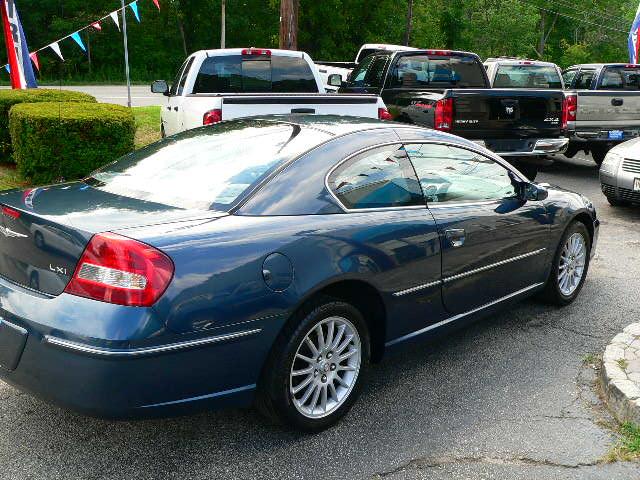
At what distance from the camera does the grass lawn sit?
8955mm

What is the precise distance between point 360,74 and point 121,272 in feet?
34.7

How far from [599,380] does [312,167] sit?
220cm

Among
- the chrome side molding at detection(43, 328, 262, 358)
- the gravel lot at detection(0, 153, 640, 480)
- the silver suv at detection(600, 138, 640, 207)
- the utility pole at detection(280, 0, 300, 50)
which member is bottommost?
the gravel lot at detection(0, 153, 640, 480)

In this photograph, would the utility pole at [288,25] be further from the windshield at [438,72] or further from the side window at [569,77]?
the windshield at [438,72]

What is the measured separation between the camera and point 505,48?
54.6m

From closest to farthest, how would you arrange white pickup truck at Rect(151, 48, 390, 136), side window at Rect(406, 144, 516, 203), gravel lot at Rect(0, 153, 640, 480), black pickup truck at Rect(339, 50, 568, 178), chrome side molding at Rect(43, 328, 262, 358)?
chrome side molding at Rect(43, 328, 262, 358)
gravel lot at Rect(0, 153, 640, 480)
side window at Rect(406, 144, 516, 203)
white pickup truck at Rect(151, 48, 390, 136)
black pickup truck at Rect(339, 50, 568, 178)

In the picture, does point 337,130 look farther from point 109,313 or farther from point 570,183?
point 570,183

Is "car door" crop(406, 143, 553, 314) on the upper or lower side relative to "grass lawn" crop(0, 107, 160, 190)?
upper

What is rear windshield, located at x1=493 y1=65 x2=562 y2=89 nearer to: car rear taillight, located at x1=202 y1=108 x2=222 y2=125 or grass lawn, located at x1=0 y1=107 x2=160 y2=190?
grass lawn, located at x1=0 y1=107 x2=160 y2=190

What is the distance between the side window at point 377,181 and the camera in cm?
367

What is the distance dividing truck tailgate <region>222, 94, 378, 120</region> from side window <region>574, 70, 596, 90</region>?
8004 mm

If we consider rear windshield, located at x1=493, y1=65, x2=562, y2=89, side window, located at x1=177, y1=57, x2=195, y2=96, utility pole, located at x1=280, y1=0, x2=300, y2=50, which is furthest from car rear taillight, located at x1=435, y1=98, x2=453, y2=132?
utility pole, located at x1=280, y1=0, x2=300, y2=50

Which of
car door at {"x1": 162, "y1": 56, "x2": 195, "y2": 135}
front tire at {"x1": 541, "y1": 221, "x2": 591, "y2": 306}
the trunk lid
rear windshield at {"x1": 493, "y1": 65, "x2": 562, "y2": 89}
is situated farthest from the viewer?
rear windshield at {"x1": 493, "y1": 65, "x2": 562, "y2": 89}

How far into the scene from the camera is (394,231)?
12.2 ft
